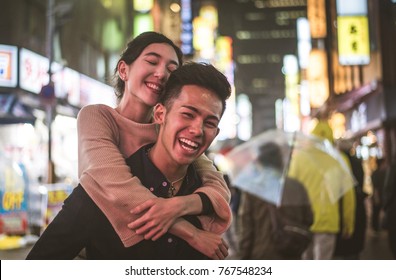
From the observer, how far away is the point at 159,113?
135cm

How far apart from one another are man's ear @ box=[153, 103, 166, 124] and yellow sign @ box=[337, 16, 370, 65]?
325 inches

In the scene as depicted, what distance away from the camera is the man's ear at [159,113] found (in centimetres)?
134

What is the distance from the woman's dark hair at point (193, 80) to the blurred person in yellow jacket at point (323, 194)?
2.42 m

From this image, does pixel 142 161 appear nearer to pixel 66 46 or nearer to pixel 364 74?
pixel 66 46

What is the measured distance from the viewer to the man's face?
1328 millimetres

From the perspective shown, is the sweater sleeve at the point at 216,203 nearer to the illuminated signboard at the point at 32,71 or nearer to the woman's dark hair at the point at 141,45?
the woman's dark hair at the point at 141,45

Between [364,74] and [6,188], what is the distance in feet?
33.5

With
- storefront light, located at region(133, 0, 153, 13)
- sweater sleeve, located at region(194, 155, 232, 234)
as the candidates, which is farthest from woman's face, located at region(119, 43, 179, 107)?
storefront light, located at region(133, 0, 153, 13)

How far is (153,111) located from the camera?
1.42m

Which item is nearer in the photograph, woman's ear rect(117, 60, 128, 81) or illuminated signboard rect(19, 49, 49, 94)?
woman's ear rect(117, 60, 128, 81)

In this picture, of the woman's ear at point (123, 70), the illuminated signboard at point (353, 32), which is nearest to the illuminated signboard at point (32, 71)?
the woman's ear at point (123, 70)

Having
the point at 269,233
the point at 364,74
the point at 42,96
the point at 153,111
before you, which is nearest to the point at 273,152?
the point at 269,233

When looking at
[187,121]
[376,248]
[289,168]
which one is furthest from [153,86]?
[376,248]

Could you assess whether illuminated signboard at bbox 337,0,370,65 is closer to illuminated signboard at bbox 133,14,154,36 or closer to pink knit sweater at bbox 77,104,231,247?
illuminated signboard at bbox 133,14,154,36
